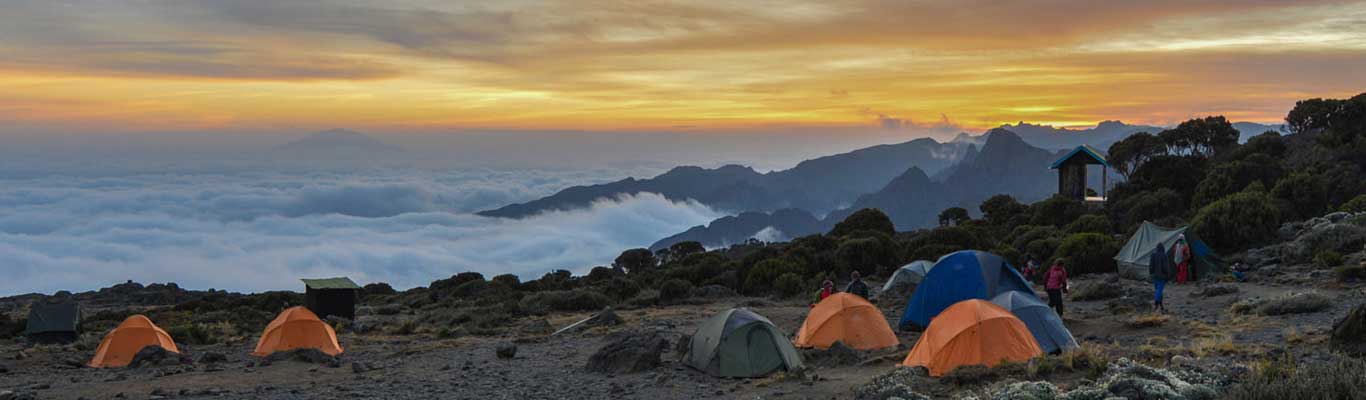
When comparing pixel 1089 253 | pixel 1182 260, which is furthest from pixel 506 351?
pixel 1089 253

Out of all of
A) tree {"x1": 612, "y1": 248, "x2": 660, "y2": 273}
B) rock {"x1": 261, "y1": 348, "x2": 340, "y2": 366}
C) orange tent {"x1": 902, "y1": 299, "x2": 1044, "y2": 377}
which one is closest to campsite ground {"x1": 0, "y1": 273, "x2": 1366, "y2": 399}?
rock {"x1": 261, "y1": 348, "x2": 340, "y2": 366}

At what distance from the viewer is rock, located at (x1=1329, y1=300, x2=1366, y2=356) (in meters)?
10.8

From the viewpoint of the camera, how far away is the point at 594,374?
15.6 metres

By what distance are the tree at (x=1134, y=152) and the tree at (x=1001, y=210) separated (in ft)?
18.7

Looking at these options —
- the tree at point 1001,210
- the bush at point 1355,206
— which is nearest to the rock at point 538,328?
the bush at point 1355,206

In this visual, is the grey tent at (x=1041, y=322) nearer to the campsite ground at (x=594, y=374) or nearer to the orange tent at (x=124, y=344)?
the campsite ground at (x=594, y=374)

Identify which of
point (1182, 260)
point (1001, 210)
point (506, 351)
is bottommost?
point (506, 351)

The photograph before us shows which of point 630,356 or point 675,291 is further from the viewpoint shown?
point 675,291

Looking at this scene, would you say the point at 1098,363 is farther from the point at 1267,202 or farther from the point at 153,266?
the point at 153,266

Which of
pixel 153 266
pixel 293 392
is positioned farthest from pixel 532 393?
pixel 153 266

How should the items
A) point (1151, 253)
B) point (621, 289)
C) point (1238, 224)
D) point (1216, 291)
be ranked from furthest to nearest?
point (621, 289) → point (1238, 224) → point (1151, 253) → point (1216, 291)

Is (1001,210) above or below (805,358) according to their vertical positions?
above

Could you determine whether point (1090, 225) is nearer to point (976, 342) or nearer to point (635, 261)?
point (635, 261)

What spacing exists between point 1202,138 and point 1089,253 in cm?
2735
